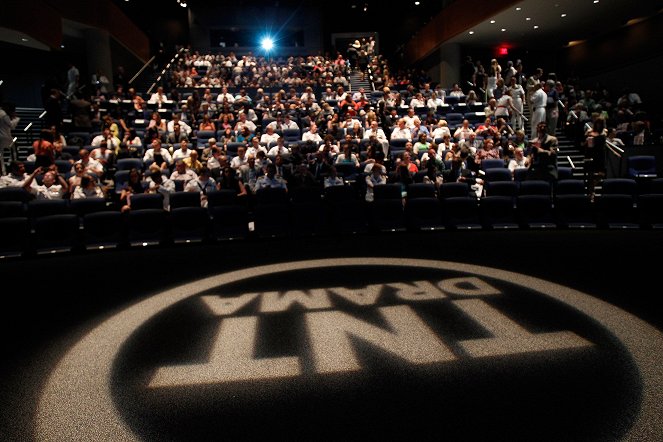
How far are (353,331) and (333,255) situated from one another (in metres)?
2.46

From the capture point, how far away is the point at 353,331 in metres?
3.63

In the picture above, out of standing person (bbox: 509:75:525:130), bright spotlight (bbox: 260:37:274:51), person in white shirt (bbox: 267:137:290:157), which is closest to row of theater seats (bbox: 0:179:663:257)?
person in white shirt (bbox: 267:137:290:157)

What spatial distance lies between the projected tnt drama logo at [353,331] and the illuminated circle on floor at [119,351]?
59mm

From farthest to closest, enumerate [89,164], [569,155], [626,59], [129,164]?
[626,59], [569,155], [129,164], [89,164]

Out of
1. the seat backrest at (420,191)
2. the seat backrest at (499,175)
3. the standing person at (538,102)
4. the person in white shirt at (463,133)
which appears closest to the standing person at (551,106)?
the standing person at (538,102)

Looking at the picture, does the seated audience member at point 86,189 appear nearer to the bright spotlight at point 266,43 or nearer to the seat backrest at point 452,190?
the seat backrest at point 452,190

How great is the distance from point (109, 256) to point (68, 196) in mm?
1901

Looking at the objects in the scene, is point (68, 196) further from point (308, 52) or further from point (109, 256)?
point (308, 52)

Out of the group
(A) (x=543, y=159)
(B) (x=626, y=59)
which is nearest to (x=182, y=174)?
(A) (x=543, y=159)

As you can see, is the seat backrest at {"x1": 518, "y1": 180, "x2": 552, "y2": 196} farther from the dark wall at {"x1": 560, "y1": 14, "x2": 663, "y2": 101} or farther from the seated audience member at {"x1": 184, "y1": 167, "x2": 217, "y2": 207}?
the dark wall at {"x1": 560, "y1": 14, "x2": 663, "y2": 101}

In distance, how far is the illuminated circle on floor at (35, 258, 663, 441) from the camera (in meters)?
2.43

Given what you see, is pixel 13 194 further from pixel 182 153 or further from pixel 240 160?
pixel 240 160

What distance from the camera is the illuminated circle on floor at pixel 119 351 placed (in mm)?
2428

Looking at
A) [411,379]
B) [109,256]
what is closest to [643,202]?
[411,379]
